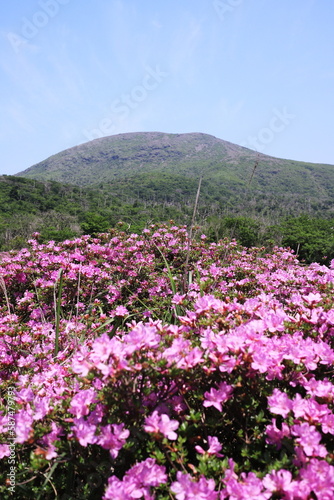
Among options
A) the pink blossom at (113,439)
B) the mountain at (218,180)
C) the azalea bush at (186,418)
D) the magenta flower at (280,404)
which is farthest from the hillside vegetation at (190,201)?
the pink blossom at (113,439)

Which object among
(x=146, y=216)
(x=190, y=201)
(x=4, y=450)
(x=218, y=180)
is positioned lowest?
(x=4, y=450)

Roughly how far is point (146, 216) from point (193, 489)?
33349mm

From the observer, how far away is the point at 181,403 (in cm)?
134

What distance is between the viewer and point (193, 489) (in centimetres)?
99

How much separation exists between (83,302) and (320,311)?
290cm

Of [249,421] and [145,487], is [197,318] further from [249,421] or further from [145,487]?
[145,487]

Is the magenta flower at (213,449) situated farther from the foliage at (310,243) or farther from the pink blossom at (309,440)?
the foliage at (310,243)

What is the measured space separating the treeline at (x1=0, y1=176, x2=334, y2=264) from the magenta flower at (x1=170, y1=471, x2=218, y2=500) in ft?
9.25

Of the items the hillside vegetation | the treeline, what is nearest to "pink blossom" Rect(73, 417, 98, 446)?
the hillside vegetation

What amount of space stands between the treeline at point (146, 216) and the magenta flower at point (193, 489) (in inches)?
111

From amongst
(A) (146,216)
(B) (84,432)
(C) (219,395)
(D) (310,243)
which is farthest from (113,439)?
(A) (146,216)

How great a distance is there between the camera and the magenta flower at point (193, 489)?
979 millimetres

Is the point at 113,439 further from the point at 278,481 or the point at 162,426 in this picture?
the point at 278,481

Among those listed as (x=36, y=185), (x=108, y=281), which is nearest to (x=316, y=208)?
(x=36, y=185)
